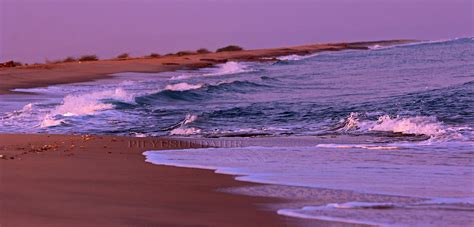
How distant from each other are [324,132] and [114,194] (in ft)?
23.8

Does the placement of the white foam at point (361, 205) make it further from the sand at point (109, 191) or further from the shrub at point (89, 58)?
the shrub at point (89, 58)

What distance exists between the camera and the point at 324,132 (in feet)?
47.2

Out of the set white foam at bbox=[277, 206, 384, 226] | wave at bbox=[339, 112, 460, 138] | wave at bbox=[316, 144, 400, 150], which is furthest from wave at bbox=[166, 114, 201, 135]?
white foam at bbox=[277, 206, 384, 226]

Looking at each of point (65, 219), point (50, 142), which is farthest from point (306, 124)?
point (65, 219)

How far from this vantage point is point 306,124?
622 inches

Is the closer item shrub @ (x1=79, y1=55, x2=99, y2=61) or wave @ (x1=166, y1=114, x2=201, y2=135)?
wave @ (x1=166, y1=114, x2=201, y2=135)

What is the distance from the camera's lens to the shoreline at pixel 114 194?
21.2 ft

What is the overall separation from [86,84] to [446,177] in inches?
990

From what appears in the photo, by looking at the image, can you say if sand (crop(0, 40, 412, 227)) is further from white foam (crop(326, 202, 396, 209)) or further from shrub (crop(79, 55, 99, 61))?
shrub (crop(79, 55, 99, 61))

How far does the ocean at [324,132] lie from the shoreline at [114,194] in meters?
0.33

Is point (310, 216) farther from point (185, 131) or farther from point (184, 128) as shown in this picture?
point (184, 128)

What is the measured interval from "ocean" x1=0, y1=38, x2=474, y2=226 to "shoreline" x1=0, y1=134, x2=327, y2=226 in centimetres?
33

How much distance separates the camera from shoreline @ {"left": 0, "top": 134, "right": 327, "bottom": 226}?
646cm

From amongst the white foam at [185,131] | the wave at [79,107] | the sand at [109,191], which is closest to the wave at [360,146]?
the sand at [109,191]
